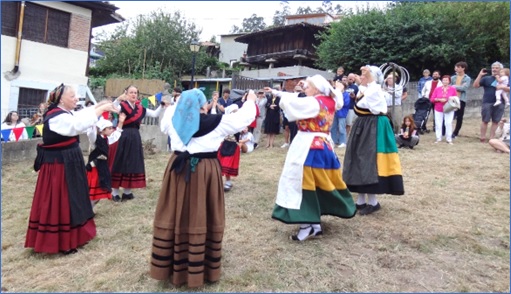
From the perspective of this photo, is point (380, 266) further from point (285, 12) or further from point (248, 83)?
point (285, 12)

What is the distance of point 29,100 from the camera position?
539 inches

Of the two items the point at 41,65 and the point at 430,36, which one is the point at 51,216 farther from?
the point at 430,36

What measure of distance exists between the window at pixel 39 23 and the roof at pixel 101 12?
29.7 inches

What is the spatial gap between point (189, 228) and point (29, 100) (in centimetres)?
1286

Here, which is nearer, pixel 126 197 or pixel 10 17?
pixel 126 197

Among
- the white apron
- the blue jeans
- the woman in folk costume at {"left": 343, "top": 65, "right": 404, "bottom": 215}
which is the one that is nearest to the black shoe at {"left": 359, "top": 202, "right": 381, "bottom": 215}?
the woman in folk costume at {"left": 343, "top": 65, "right": 404, "bottom": 215}

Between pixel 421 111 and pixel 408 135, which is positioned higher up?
pixel 421 111

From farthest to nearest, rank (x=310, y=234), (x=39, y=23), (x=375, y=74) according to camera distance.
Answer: (x=39, y=23), (x=375, y=74), (x=310, y=234)

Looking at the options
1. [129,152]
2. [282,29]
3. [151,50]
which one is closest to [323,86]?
[129,152]

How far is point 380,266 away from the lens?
3.81m

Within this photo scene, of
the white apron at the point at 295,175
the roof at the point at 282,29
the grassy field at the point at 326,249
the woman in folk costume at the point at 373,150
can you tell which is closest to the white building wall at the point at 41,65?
the grassy field at the point at 326,249

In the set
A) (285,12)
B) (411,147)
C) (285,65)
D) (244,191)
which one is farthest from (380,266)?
(285,12)

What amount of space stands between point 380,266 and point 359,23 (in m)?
14.8

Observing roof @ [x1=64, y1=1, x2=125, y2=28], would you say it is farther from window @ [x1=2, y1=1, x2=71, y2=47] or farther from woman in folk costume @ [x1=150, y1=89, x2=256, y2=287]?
woman in folk costume @ [x1=150, y1=89, x2=256, y2=287]
